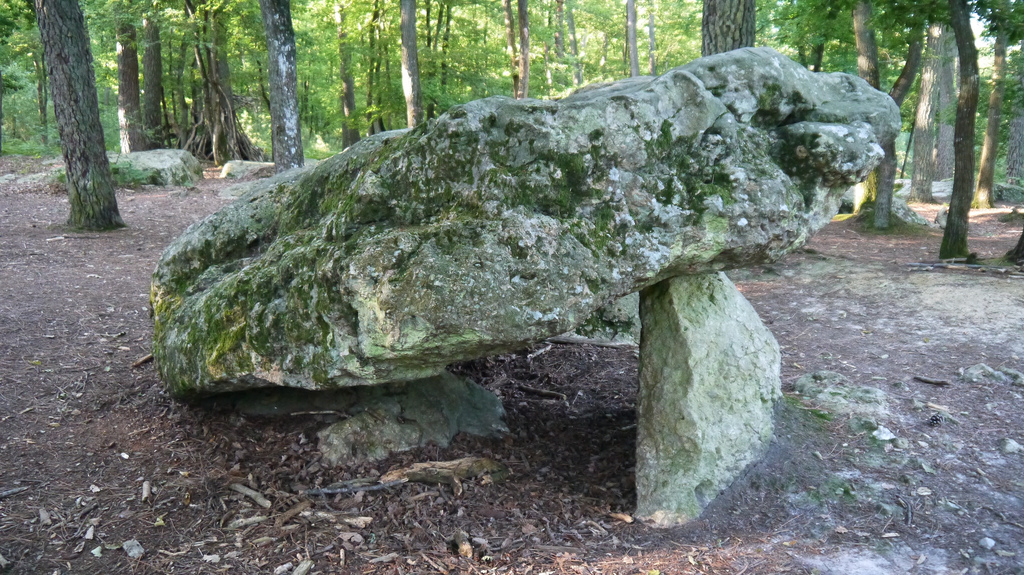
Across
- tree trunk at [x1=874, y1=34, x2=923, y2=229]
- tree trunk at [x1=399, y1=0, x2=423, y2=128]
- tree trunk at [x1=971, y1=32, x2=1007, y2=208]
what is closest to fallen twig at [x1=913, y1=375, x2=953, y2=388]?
tree trunk at [x1=874, y1=34, x2=923, y2=229]

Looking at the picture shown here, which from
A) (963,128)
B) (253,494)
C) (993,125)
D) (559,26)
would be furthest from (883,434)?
(559,26)

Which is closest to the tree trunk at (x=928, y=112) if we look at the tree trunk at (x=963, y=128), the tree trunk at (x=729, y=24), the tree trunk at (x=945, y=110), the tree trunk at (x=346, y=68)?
the tree trunk at (x=945, y=110)

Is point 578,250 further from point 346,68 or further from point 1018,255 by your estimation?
point 346,68

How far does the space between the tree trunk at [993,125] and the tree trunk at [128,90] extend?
60.2 feet

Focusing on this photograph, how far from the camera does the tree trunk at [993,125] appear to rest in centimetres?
1309

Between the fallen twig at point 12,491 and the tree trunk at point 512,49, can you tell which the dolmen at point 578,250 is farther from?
the tree trunk at point 512,49

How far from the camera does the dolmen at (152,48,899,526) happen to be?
296cm

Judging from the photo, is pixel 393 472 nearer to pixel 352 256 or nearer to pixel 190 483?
pixel 190 483

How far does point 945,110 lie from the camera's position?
15906 mm

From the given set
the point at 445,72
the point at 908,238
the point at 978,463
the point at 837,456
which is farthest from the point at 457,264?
the point at 445,72

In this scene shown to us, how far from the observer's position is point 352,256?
10.1 feet

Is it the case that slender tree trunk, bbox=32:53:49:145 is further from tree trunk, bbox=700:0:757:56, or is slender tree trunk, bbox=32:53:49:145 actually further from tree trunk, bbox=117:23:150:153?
tree trunk, bbox=700:0:757:56

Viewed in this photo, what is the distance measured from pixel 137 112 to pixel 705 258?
1818cm

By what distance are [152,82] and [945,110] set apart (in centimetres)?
1991
